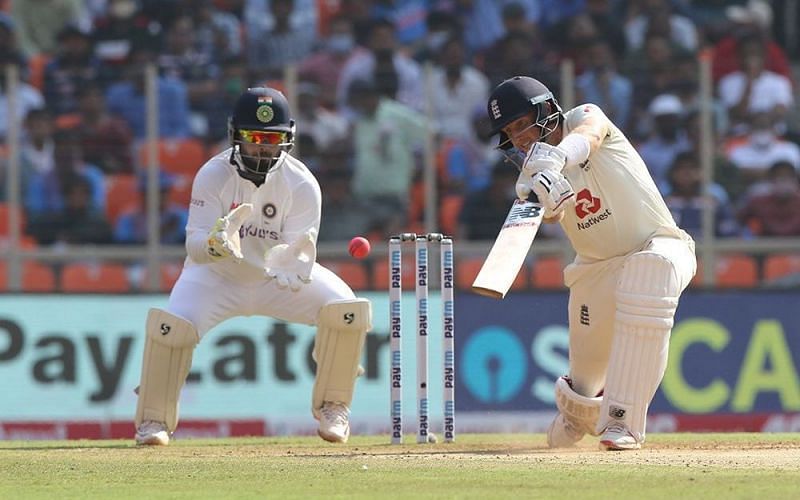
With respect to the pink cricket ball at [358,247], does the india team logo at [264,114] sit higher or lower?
higher

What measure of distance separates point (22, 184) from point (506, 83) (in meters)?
6.31

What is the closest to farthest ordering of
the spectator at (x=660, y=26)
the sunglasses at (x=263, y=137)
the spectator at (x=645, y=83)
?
the sunglasses at (x=263, y=137) < the spectator at (x=645, y=83) < the spectator at (x=660, y=26)

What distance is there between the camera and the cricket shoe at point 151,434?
8.12 metres

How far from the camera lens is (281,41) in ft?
48.4

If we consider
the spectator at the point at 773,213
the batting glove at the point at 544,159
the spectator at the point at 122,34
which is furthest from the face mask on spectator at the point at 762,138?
the batting glove at the point at 544,159

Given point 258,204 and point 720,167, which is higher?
point 720,167

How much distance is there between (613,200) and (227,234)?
1917 millimetres

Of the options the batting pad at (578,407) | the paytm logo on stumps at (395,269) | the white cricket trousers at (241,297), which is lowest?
the batting pad at (578,407)

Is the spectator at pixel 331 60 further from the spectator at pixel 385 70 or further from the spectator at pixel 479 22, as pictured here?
the spectator at pixel 479 22

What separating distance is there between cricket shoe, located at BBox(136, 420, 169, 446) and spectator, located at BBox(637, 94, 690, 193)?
18.0 feet

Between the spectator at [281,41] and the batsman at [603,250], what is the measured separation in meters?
7.51

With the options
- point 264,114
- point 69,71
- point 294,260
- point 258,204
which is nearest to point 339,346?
point 294,260

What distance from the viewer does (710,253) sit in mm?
11844

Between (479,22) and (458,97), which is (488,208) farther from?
(479,22)
